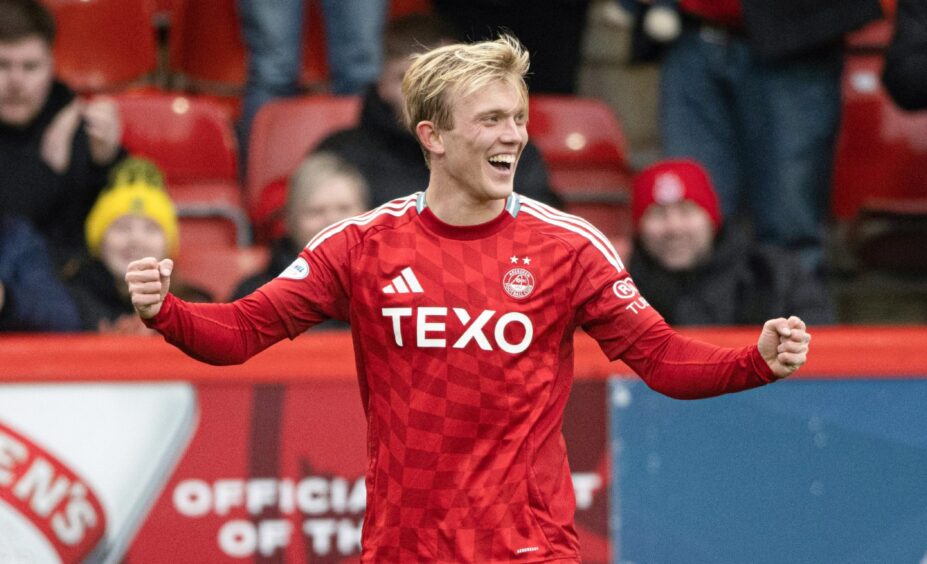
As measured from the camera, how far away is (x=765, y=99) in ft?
21.8

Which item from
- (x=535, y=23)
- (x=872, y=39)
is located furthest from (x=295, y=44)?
(x=872, y=39)

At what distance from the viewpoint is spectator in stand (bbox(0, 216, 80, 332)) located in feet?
17.5

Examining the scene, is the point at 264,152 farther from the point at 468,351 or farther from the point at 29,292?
the point at 468,351

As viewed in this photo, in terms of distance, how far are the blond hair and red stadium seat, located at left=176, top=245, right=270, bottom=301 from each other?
2.66m

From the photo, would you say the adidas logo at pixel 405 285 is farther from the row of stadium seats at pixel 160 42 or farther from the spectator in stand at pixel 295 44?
the row of stadium seats at pixel 160 42

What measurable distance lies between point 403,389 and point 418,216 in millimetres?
443

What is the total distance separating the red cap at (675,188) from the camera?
606cm

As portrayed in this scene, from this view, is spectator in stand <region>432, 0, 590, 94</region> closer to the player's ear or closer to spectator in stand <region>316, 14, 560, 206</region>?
spectator in stand <region>316, 14, 560, 206</region>

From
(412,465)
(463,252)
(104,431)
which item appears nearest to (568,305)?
(463,252)

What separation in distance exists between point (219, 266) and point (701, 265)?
2.06 metres

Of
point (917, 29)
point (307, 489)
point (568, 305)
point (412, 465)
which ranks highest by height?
point (917, 29)

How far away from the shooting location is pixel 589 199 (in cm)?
728

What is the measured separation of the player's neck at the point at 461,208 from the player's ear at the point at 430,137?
0.30ft

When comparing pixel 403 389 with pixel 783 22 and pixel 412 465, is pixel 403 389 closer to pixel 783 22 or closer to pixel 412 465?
pixel 412 465
